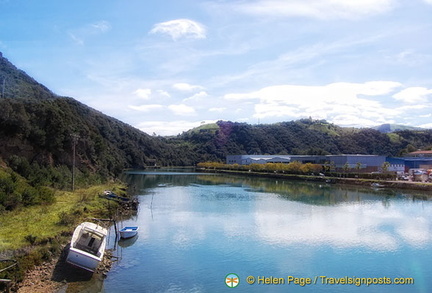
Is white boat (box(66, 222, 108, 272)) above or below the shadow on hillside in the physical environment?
above

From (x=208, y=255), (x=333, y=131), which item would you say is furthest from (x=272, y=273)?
(x=333, y=131)

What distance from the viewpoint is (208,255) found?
22.4 metres

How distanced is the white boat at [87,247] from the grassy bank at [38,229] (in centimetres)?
140

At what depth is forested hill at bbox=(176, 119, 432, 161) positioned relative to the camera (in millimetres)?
165625

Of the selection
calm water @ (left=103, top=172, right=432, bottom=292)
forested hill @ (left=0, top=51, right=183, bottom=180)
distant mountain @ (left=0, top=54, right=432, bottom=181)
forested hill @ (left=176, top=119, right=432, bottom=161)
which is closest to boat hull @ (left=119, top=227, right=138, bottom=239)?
calm water @ (left=103, top=172, right=432, bottom=292)

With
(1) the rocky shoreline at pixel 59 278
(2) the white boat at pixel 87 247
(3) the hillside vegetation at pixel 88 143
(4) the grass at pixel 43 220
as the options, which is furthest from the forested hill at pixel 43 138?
(1) the rocky shoreline at pixel 59 278

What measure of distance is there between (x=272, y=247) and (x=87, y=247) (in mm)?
12107

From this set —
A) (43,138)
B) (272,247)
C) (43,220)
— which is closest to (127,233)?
(43,220)

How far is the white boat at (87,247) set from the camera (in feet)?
57.2

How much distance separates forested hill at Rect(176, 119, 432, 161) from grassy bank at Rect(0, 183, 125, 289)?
132 m

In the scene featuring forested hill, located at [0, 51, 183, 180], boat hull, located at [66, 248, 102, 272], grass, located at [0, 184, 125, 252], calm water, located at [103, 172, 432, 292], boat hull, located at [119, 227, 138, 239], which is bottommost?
calm water, located at [103, 172, 432, 292]

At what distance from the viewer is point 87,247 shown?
63.7 ft

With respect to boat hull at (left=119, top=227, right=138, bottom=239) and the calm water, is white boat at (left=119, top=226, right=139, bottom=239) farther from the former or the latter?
the calm water

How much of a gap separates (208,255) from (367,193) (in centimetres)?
4287
